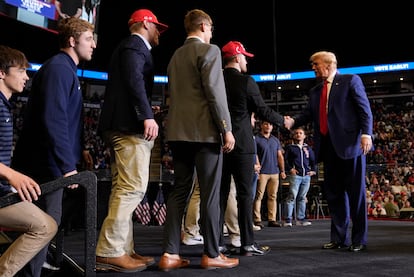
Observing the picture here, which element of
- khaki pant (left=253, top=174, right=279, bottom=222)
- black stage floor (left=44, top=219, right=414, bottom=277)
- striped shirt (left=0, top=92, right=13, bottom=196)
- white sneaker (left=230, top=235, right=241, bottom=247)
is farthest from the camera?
khaki pant (left=253, top=174, right=279, bottom=222)

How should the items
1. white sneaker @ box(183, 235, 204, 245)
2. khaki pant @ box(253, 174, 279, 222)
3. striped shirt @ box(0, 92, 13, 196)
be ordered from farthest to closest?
khaki pant @ box(253, 174, 279, 222) < white sneaker @ box(183, 235, 204, 245) < striped shirt @ box(0, 92, 13, 196)

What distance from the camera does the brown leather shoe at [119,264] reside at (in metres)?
2.65

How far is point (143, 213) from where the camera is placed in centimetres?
694

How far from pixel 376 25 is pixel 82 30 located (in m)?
Answer: 24.2

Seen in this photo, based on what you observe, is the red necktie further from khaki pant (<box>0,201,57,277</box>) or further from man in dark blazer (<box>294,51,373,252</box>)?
khaki pant (<box>0,201,57,277</box>)

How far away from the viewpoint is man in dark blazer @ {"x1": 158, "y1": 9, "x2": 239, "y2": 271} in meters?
2.77

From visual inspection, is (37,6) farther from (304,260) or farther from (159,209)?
(304,260)

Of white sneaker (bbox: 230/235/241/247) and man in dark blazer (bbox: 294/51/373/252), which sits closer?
man in dark blazer (bbox: 294/51/373/252)

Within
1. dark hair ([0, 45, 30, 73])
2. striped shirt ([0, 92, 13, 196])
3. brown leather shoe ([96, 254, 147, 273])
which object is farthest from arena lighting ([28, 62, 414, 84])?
striped shirt ([0, 92, 13, 196])

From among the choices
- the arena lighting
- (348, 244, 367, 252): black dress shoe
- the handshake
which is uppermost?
the arena lighting

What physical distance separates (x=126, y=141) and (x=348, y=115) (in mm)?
1832

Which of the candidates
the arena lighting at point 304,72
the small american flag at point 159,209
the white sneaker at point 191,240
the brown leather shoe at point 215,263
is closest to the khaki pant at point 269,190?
the small american flag at point 159,209

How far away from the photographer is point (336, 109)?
364 centimetres

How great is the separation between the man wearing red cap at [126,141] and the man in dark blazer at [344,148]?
1.57 metres
